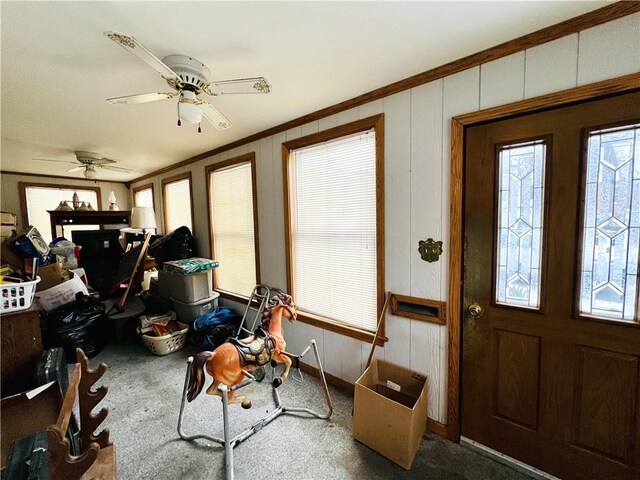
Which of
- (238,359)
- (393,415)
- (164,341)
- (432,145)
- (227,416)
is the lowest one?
(164,341)

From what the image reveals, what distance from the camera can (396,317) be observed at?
6.25ft

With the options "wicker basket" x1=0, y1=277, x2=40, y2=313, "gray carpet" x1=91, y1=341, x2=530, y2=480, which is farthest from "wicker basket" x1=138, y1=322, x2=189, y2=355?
"wicker basket" x1=0, y1=277, x2=40, y2=313

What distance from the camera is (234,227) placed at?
3.28 metres

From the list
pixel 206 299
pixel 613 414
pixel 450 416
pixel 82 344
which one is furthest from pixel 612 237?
pixel 82 344

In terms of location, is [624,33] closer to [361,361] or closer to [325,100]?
[325,100]

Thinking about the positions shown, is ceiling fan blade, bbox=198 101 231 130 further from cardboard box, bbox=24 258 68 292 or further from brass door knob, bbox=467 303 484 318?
cardboard box, bbox=24 258 68 292

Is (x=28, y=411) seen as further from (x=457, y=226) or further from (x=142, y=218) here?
(x=142, y=218)

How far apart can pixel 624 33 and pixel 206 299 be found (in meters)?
3.86

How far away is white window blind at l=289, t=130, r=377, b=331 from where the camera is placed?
207cm

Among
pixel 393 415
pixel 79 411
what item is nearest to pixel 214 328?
pixel 79 411

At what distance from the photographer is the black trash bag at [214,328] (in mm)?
2785

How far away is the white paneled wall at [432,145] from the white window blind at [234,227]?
49.2 inches

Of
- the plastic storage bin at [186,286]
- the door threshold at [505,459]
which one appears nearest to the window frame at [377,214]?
the door threshold at [505,459]

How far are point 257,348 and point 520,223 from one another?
5.72ft
